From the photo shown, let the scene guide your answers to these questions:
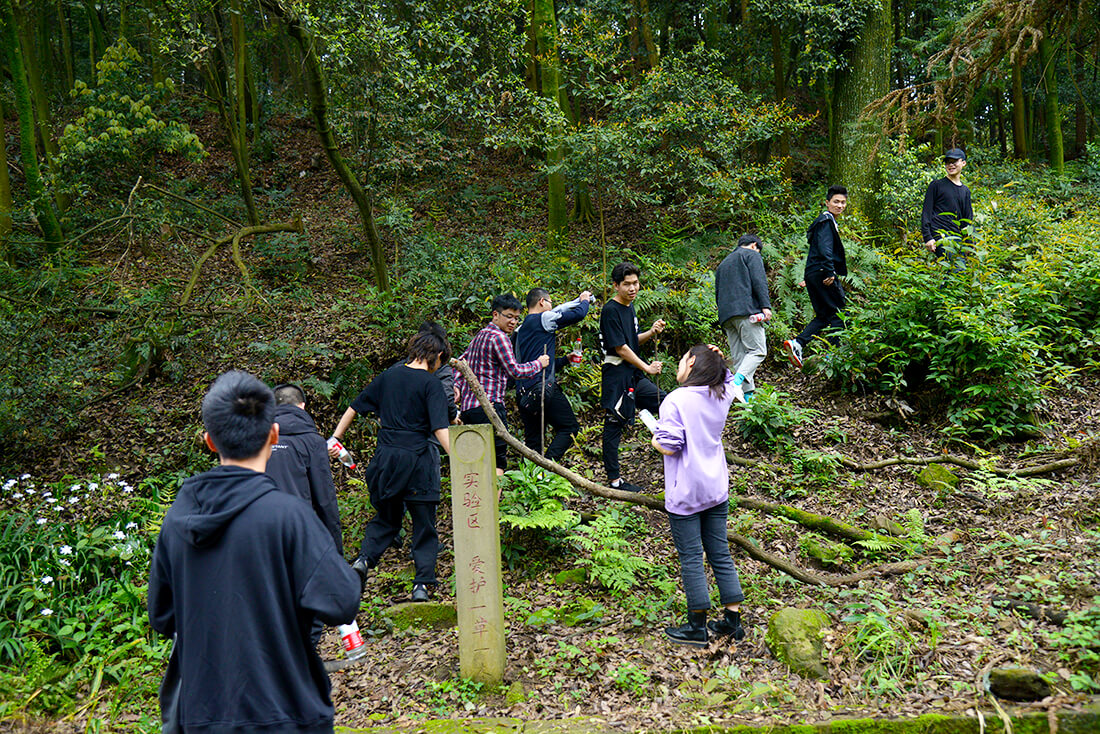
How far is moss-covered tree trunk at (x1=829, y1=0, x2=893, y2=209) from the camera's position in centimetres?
1217

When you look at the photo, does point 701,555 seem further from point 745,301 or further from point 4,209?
point 4,209

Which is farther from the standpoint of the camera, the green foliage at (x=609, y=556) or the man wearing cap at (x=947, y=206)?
the man wearing cap at (x=947, y=206)

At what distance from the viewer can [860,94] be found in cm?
1252

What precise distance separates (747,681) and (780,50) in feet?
48.1

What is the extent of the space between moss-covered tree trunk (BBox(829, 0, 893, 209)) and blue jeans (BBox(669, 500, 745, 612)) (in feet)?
31.1

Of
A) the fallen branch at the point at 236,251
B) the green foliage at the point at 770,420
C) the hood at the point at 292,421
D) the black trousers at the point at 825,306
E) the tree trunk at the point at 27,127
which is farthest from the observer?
the tree trunk at the point at 27,127

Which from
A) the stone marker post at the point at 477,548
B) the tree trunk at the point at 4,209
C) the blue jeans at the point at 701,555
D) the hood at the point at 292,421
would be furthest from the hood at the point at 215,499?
the tree trunk at the point at 4,209

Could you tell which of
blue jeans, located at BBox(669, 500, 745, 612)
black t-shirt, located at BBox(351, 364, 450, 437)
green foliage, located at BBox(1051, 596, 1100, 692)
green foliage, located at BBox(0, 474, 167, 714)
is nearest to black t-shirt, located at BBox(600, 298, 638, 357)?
black t-shirt, located at BBox(351, 364, 450, 437)

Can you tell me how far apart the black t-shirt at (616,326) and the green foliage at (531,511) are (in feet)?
4.73

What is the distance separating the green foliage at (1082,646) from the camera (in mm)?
3523

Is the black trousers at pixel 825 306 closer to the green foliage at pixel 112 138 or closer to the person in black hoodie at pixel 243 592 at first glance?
the person in black hoodie at pixel 243 592

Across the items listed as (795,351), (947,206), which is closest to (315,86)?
(795,351)

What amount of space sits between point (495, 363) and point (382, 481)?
5.64 feet

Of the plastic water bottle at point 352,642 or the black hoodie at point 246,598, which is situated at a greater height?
the black hoodie at point 246,598
